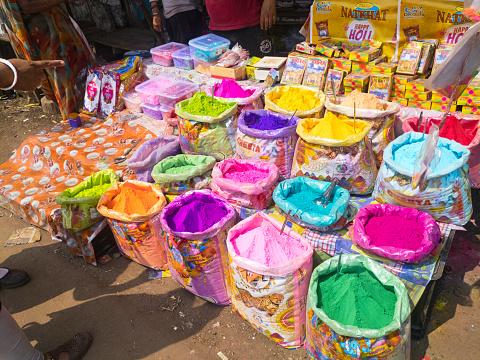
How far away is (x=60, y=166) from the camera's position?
11.3 feet

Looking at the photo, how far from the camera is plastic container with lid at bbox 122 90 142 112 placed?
4.02 m

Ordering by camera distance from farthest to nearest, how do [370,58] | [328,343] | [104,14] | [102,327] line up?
1. [104,14]
2. [370,58]
3. [102,327]
4. [328,343]

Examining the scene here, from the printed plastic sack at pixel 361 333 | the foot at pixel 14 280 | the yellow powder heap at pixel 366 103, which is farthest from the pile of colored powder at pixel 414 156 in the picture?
the foot at pixel 14 280

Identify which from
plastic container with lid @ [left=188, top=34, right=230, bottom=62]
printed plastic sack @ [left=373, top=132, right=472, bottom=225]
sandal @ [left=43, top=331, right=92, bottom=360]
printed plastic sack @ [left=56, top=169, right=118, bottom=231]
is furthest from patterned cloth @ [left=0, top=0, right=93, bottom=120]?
printed plastic sack @ [left=373, top=132, right=472, bottom=225]

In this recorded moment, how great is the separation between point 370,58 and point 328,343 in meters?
2.35

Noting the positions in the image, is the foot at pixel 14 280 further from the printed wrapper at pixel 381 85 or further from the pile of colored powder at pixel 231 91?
the printed wrapper at pixel 381 85

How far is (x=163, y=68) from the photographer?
4207 mm

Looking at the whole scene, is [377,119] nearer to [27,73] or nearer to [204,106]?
[204,106]

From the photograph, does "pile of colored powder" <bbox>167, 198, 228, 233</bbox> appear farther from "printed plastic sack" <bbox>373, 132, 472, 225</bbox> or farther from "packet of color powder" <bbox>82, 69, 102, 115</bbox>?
"packet of color powder" <bbox>82, 69, 102, 115</bbox>

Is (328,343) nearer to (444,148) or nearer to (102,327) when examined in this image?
(444,148)

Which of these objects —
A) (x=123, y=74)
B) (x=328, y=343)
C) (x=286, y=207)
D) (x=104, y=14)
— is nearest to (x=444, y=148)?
(x=286, y=207)

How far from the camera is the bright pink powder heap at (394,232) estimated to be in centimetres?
184

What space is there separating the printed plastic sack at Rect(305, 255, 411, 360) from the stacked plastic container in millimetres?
2406

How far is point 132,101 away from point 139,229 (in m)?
2.05
